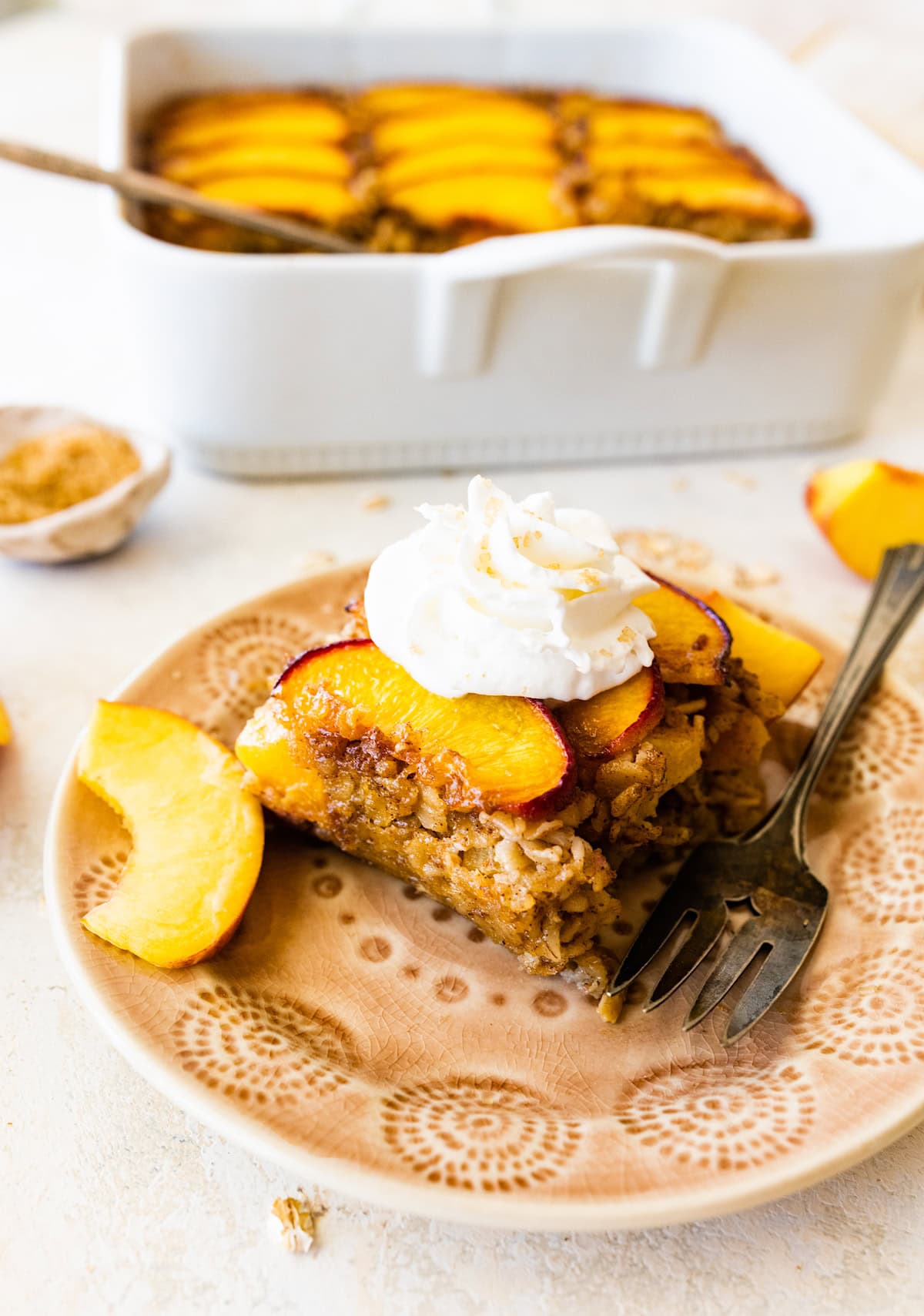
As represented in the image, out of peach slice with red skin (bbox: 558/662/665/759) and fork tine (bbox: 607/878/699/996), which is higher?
peach slice with red skin (bbox: 558/662/665/759)

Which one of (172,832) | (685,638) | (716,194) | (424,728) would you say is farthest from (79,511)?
(716,194)

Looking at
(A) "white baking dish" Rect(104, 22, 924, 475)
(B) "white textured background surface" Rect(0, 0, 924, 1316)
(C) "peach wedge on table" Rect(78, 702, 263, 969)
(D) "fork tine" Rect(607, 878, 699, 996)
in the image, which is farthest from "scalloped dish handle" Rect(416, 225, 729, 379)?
(D) "fork tine" Rect(607, 878, 699, 996)

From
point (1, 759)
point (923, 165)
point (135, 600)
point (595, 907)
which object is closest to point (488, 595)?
point (595, 907)

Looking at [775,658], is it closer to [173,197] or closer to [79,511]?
[79,511]

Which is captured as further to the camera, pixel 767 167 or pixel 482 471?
pixel 767 167

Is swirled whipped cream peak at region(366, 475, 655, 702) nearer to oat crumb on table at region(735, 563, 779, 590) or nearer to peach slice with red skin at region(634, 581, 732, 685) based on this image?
peach slice with red skin at region(634, 581, 732, 685)

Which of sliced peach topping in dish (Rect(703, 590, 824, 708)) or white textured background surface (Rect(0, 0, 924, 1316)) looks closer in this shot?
white textured background surface (Rect(0, 0, 924, 1316))

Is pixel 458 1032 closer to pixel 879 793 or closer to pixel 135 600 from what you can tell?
pixel 879 793

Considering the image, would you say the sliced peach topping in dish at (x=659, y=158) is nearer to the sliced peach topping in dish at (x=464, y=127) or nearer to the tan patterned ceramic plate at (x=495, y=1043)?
the sliced peach topping in dish at (x=464, y=127)
